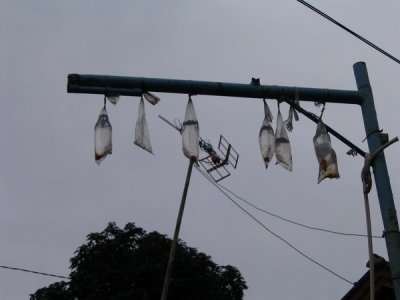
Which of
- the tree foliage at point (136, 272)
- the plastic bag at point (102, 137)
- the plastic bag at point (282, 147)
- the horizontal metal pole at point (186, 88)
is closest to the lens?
the plastic bag at point (102, 137)

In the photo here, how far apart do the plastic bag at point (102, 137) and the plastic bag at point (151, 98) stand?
395 mm

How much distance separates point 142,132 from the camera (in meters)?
5.15

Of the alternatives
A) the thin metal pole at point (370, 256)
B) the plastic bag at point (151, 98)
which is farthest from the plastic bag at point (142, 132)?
the thin metal pole at point (370, 256)

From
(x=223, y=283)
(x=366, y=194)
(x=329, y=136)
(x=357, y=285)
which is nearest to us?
(x=366, y=194)

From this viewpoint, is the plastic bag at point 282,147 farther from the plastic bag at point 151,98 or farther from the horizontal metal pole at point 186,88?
the plastic bag at point 151,98

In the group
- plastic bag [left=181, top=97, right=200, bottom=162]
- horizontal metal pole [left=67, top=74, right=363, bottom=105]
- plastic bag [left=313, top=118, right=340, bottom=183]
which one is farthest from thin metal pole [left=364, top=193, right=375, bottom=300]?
plastic bag [left=181, top=97, right=200, bottom=162]

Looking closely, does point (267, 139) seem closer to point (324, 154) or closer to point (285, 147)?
point (285, 147)

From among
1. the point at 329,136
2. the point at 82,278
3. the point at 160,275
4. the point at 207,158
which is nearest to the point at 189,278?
the point at 160,275

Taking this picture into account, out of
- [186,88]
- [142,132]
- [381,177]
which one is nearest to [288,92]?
[186,88]

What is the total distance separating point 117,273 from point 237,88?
31.9 metres

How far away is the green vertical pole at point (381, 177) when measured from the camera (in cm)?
471

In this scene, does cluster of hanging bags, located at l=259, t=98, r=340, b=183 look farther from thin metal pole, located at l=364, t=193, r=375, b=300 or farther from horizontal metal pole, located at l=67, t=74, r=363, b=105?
thin metal pole, located at l=364, t=193, r=375, b=300

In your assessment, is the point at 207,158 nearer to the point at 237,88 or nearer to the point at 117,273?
the point at 237,88

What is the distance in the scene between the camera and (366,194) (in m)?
5.04
